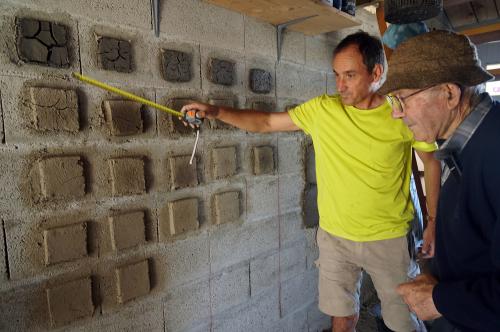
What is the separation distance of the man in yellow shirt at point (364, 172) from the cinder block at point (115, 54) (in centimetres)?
32

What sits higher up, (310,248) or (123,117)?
(123,117)

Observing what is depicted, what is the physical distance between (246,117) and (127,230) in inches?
26.1

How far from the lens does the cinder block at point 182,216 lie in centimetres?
138

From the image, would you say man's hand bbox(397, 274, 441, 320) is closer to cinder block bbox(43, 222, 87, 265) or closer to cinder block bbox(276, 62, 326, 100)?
cinder block bbox(43, 222, 87, 265)

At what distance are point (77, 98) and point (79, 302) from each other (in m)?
0.68

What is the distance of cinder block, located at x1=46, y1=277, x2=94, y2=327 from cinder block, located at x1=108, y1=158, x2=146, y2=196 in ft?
1.06

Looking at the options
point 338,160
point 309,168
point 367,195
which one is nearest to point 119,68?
point 338,160

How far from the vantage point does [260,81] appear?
1.70m

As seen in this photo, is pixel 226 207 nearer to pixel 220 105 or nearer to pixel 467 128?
pixel 220 105

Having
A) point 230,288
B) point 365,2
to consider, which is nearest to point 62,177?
point 230,288

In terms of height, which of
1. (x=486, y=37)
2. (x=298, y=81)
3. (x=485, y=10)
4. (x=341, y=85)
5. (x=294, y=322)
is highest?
(x=485, y=10)

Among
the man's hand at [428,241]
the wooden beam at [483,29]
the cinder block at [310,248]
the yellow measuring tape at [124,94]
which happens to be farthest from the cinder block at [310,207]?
the wooden beam at [483,29]

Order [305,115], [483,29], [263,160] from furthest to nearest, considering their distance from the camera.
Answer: [483,29], [263,160], [305,115]

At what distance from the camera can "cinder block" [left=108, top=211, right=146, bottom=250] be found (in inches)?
47.8
